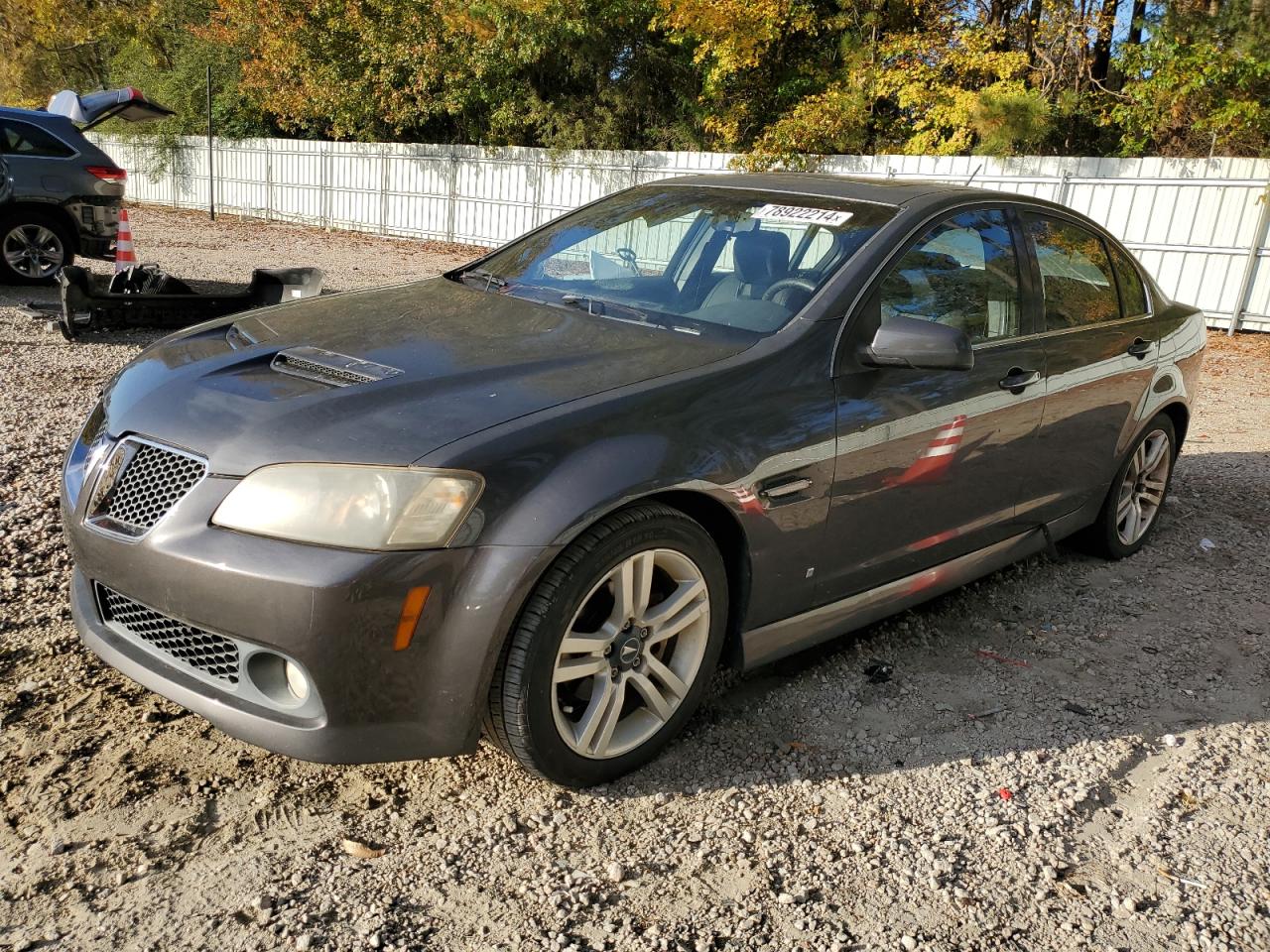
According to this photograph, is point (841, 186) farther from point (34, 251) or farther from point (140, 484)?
point (34, 251)

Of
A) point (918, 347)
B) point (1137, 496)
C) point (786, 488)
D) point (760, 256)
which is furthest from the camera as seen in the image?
point (1137, 496)

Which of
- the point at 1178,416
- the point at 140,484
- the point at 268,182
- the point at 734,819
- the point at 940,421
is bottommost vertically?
the point at 268,182

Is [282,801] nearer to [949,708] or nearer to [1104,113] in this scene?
[949,708]

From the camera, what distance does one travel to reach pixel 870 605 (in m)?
3.51

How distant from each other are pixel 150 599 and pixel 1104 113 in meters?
17.6

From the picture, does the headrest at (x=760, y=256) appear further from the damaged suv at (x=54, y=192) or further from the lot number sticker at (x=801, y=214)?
→ the damaged suv at (x=54, y=192)

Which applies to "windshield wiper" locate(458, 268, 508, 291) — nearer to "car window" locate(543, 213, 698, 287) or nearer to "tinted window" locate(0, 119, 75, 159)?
"car window" locate(543, 213, 698, 287)

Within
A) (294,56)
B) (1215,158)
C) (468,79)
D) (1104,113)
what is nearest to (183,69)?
(294,56)

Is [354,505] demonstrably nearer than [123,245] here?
Yes

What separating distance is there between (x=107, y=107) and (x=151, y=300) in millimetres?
2204

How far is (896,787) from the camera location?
304 cm

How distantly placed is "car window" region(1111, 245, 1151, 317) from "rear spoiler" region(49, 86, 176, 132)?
782 cm

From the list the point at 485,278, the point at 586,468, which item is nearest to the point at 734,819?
the point at 586,468

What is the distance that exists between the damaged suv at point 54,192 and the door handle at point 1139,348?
931 cm
